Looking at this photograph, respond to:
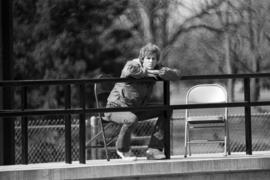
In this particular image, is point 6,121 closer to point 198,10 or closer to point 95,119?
point 95,119

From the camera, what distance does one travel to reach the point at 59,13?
1108cm

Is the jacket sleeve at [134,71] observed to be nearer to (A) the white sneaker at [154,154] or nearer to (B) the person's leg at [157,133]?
(B) the person's leg at [157,133]

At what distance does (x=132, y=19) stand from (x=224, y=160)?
4421 millimetres

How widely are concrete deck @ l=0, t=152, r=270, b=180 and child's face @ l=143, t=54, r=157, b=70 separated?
2.85 feet

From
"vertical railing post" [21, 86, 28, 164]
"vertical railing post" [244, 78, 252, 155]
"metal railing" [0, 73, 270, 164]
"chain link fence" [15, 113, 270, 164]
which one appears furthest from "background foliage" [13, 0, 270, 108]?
"vertical railing post" [21, 86, 28, 164]

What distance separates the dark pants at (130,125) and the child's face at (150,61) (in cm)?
43

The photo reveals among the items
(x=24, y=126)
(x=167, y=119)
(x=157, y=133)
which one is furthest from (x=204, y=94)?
Answer: (x=24, y=126)

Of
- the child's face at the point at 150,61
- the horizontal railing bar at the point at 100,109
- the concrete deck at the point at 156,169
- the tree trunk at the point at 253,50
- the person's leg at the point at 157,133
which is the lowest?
the concrete deck at the point at 156,169

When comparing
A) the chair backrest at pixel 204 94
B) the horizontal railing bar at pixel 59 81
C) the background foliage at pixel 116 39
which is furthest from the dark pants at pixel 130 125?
the background foliage at pixel 116 39

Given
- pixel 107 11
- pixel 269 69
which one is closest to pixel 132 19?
pixel 107 11

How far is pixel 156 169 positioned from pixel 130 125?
0.49 metres

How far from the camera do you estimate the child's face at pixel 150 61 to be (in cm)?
A: 693

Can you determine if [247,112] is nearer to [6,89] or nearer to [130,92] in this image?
[130,92]

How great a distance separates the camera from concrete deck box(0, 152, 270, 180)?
6.50 meters
